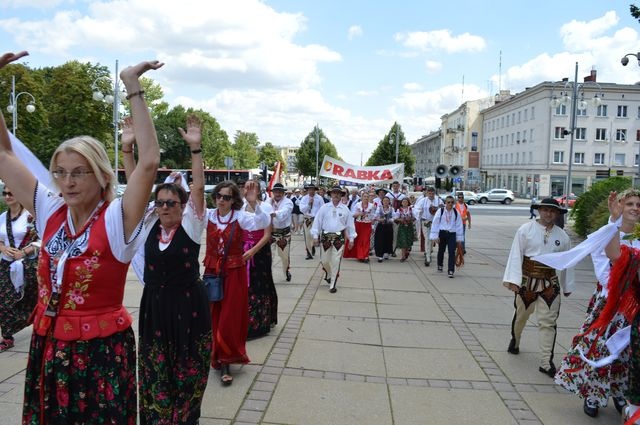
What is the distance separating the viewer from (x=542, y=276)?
5.83 meters

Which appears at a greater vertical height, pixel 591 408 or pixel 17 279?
pixel 17 279

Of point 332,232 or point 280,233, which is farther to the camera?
point 280,233

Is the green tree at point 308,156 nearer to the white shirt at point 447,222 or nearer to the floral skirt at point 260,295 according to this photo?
the white shirt at point 447,222

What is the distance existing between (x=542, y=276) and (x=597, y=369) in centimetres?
145

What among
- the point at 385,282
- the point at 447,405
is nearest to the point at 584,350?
the point at 447,405

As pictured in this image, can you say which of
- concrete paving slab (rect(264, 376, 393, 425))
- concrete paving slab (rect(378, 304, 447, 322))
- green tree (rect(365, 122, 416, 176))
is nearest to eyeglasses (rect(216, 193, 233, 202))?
concrete paving slab (rect(264, 376, 393, 425))

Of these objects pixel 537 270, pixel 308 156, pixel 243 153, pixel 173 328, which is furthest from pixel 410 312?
pixel 243 153

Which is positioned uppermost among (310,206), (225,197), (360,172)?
(360,172)

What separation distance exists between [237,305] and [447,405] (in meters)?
2.10

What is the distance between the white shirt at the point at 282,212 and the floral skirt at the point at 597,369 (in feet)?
18.2

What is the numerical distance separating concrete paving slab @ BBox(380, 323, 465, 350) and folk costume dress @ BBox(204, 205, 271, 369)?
207cm

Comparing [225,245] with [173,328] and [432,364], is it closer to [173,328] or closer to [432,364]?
[173,328]

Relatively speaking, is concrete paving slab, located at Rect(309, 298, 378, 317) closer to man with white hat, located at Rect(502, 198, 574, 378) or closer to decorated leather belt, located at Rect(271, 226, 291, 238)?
decorated leather belt, located at Rect(271, 226, 291, 238)

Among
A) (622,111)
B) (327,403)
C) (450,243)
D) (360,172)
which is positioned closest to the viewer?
(327,403)
